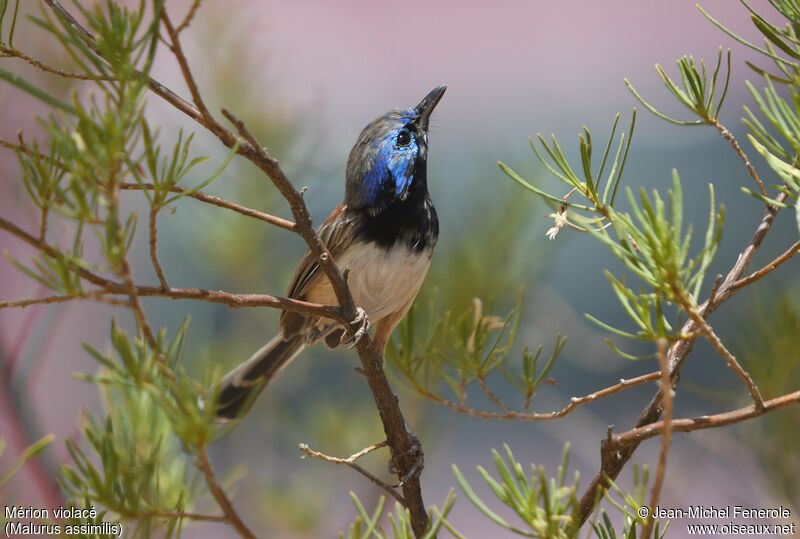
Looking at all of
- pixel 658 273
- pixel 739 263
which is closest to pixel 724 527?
pixel 739 263

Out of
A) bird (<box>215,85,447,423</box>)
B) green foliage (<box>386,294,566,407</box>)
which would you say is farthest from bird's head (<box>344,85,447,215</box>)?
green foliage (<box>386,294,566,407</box>)

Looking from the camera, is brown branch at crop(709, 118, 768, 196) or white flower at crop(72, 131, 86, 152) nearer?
white flower at crop(72, 131, 86, 152)

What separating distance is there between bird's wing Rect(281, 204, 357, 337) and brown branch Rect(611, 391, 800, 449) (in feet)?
2.74

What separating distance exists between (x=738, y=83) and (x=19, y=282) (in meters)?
2.83

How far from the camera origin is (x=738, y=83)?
10.8 feet

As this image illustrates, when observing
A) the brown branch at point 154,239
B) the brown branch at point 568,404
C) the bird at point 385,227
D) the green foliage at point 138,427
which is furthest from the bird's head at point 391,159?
the brown branch at point 154,239

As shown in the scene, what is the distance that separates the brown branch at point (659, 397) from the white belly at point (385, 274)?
2.28 feet

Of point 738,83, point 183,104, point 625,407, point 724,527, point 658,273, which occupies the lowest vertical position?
point 724,527

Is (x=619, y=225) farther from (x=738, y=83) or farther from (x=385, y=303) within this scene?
(x=738, y=83)

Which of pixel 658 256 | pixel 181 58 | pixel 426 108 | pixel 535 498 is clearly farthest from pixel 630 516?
pixel 426 108

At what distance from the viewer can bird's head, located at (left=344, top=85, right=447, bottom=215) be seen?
1.34 m

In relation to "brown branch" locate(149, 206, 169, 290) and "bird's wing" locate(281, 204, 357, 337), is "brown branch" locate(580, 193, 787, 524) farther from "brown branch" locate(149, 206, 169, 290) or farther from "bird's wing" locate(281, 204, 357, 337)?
"bird's wing" locate(281, 204, 357, 337)

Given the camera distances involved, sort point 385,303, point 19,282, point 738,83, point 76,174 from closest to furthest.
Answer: point 76,174 < point 385,303 < point 19,282 < point 738,83

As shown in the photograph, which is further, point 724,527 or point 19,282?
point 19,282
